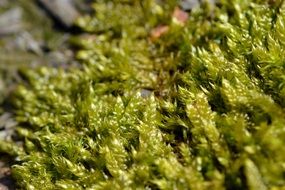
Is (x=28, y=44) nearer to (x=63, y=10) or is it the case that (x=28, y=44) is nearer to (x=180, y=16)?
(x=63, y=10)

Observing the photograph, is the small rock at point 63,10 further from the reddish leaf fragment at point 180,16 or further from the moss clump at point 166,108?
the reddish leaf fragment at point 180,16

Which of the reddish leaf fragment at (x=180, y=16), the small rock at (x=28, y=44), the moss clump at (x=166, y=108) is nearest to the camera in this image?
the moss clump at (x=166, y=108)

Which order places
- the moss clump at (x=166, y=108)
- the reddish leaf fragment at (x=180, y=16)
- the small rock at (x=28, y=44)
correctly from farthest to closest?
the small rock at (x=28, y=44) < the reddish leaf fragment at (x=180, y=16) < the moss clump at (x=166, y=108)

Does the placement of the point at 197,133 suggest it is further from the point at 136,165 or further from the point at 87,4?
the point at 87,4

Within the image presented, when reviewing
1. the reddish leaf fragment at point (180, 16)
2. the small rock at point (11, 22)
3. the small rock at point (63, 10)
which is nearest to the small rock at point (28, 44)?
the small rock at point (11, 22)

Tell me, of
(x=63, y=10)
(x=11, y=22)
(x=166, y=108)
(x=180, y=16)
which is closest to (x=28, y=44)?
(x=11, y=22)

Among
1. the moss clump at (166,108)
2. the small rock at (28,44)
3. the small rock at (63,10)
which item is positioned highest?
the moss clump at (166,108)

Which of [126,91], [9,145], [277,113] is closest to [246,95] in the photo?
[277,113]
